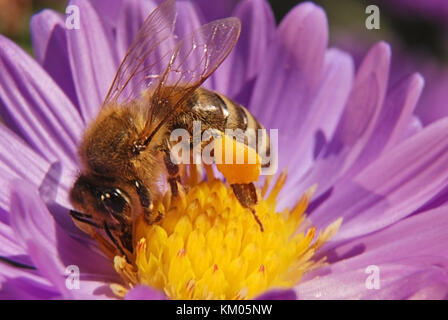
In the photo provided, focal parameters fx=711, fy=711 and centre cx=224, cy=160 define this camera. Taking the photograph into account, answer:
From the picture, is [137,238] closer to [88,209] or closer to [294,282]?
[88,209]

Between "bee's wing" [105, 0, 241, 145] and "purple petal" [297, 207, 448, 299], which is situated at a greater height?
"bee's wing" [105, 0, 241, 145]

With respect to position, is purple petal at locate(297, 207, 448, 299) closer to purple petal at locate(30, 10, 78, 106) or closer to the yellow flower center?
the yellow flower center

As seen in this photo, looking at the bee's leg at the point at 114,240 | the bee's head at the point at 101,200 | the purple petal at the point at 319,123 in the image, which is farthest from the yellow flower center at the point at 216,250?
the purple petal at the point at 319,123

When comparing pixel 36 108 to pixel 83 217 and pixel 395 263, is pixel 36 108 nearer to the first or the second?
pixel 83 217

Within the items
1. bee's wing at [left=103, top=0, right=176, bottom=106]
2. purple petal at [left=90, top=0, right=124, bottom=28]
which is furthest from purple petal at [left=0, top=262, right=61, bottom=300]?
purple petal at [left=90, top=0, right=124, bottom=28]

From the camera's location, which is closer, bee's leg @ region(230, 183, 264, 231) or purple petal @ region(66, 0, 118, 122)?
bee's leg @ region(230, 183, 264, 231)

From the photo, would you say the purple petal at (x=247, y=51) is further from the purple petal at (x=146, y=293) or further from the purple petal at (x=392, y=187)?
the purple petal at (x=146, y=293)

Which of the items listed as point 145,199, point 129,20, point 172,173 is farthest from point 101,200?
point 129,20

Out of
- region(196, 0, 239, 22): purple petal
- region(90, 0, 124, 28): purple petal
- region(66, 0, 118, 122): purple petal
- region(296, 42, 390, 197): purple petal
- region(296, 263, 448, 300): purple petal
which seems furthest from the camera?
region(90, 0, 124, 28): purple petal
